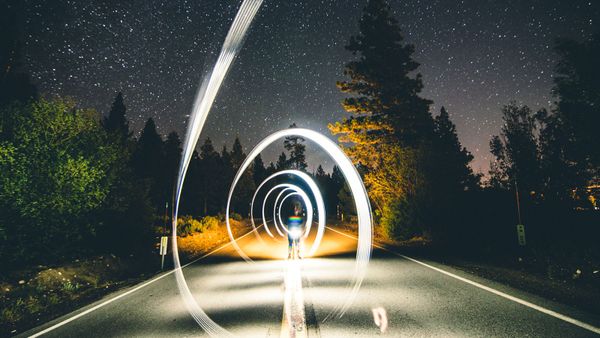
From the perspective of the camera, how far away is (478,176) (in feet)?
93.1

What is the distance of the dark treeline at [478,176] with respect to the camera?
13.0 meters

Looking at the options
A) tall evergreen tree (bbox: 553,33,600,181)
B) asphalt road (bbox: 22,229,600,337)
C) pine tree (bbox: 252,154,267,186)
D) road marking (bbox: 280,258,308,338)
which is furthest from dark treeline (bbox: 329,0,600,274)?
pine tree (bbox: 252,154,267,186)

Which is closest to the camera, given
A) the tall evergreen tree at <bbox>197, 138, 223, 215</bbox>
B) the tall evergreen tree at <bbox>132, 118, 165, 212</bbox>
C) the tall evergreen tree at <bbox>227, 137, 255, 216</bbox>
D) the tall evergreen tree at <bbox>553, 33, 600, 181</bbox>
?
the tall evergreen tree at <bbox>553, 33, 600, 181</bbox>

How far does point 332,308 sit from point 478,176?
91.2 feet

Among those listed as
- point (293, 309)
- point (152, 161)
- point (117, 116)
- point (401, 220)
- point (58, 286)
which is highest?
point (117, 116)

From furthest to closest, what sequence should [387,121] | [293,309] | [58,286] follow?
[387,121] < [58,286] < [293,309]

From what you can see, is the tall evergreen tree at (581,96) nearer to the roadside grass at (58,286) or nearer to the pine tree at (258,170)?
the roadside grass at (58,286)

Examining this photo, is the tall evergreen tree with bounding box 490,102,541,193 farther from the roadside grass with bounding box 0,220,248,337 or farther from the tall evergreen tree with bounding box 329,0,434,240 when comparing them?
the roadside grass with bounding box 0,220,248,337

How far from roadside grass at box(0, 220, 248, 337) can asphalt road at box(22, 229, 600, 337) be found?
0.77 m

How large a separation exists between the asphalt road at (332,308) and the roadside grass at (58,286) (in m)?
0.77

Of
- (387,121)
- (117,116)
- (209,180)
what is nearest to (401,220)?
(387,121)

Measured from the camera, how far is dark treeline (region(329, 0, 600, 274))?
42.8ft

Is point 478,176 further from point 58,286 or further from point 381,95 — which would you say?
point 58,286

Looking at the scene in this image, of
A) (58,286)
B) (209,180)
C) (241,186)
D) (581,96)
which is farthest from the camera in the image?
(241,186)
